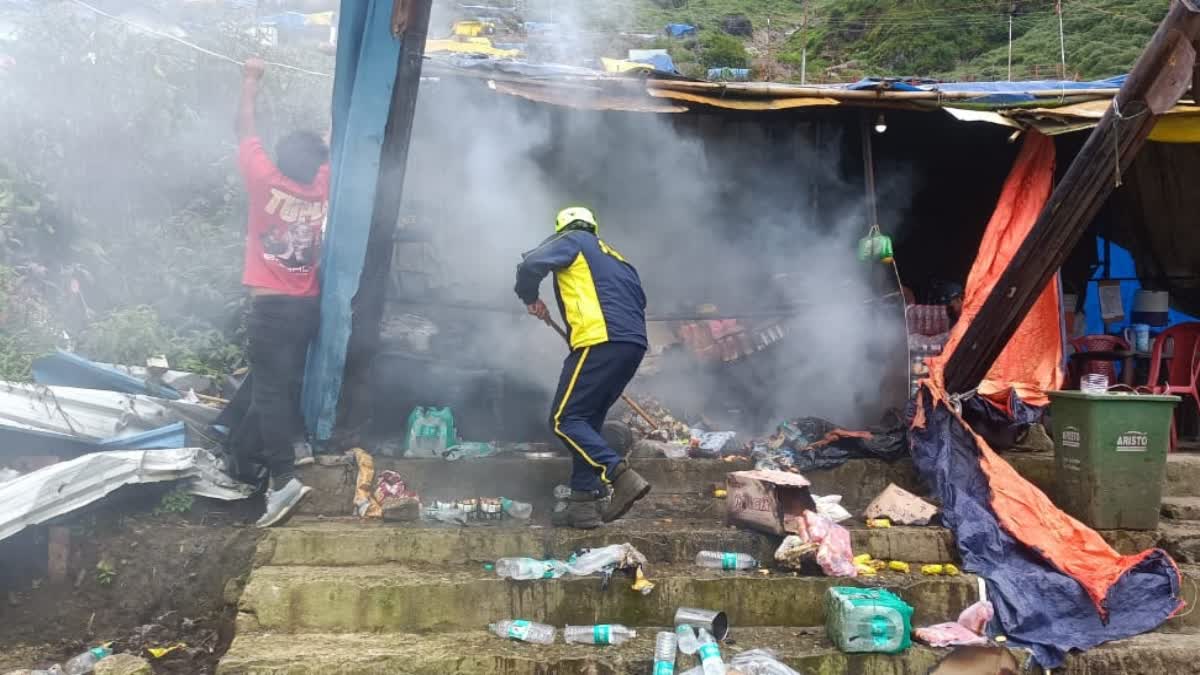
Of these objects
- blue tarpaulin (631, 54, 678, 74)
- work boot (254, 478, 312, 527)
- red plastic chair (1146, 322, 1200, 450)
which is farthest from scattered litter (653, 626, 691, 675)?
blue tarpaulin (631, 54, 678, 74)

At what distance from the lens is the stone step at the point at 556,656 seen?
3.96 m

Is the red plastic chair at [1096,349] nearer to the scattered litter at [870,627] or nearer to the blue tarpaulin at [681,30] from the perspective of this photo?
the scattered litter at [870,627]

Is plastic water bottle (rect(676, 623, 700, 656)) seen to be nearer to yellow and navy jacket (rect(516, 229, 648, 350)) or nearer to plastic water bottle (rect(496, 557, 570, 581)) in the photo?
plastic water bottle (rect(496, 557, 570, 581))

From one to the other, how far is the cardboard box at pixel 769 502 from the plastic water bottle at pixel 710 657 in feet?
3.09

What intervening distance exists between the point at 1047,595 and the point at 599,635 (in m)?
2.61

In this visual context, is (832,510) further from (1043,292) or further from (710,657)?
(1043,292)

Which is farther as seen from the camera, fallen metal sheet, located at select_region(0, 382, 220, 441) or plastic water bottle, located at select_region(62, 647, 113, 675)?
fallen metal sheet, located at select_region(0, 382, 220, 441)

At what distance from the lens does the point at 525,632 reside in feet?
14.2

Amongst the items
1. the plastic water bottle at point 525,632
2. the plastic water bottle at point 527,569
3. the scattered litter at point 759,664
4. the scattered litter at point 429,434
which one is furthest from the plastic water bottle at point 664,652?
the scattered litter at point 429,434

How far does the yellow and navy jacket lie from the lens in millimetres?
4906

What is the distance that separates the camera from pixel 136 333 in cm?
654

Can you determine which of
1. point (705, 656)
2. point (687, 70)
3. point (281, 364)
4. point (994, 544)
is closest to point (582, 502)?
point (705, 656)

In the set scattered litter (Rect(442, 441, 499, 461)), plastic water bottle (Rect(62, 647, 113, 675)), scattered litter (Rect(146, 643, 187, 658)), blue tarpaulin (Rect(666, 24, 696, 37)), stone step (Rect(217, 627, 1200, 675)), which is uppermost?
blue tarpaulin (Rect(666, 24, 696, 37))

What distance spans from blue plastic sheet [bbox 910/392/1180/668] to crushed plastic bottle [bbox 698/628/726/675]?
5.58ft
